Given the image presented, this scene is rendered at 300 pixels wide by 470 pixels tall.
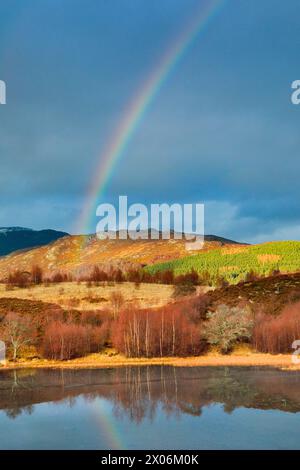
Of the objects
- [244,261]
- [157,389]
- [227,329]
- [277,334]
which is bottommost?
[157,389]

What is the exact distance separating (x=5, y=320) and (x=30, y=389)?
30.5 meters

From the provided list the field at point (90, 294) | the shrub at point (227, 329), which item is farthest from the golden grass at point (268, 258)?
the shrub at point (227, 329)

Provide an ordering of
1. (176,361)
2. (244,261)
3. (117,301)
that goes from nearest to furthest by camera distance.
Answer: (176,361) → (117,301) → (244,261)

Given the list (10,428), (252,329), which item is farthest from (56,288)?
(10,428)

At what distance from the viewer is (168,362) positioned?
6256 centimetres

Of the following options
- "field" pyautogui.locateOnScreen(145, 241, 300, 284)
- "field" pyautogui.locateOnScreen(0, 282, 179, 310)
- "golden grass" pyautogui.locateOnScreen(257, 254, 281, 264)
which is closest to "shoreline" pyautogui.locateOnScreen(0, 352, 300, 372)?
"field" pyautogui.locateOnScreen(0, 282, 179, 310)

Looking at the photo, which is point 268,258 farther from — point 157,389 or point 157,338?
point 157,389

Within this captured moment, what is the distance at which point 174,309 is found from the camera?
7362 cm

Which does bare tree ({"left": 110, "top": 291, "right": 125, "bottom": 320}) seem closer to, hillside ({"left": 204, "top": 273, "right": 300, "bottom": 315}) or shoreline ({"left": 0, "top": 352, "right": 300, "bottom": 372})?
hillside ({"left": 204, "top": 273, "right": 300, "bottom": 315})

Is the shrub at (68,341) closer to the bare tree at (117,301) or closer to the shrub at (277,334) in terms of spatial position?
the bare tree at (117,301)

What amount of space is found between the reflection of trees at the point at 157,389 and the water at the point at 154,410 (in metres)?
0.07

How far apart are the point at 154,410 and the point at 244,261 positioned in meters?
140

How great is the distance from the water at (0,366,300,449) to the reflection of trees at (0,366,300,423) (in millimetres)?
65

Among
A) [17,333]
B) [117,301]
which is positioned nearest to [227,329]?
[117,301]
